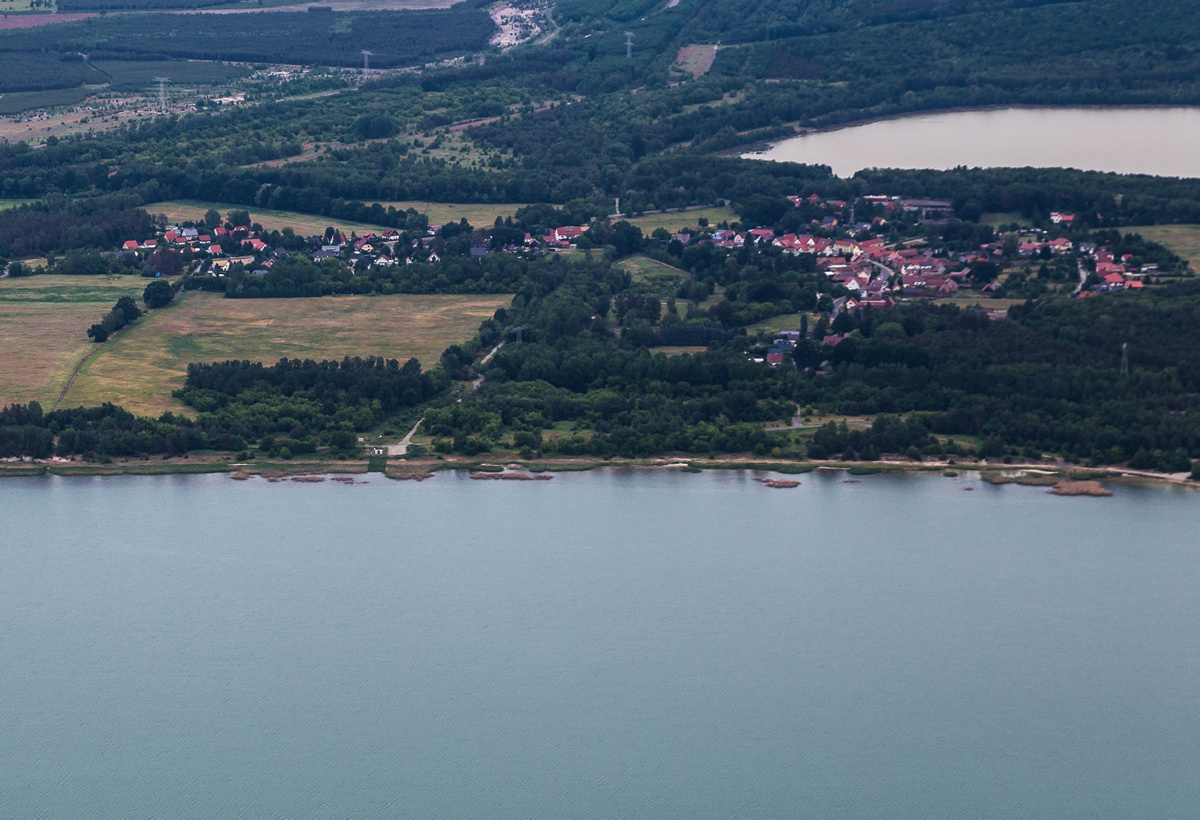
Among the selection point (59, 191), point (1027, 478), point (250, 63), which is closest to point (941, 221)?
point (1027, 478)

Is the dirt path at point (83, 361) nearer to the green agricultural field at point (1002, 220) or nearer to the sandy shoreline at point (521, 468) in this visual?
the sandy shoreline at point (521, 468)

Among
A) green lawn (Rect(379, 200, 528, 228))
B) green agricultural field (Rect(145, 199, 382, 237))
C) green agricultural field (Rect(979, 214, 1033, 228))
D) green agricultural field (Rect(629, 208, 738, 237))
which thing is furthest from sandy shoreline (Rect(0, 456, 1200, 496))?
green lawn (Rect(379, 200, 528, 228))

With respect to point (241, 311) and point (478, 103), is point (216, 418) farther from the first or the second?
point (478, 103)

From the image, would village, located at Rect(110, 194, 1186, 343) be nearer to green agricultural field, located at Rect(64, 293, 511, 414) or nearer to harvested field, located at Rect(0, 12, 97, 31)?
green agricultural field, located at Rect(64, 293, 511, 414)

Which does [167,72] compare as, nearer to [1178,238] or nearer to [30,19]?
[30,19]

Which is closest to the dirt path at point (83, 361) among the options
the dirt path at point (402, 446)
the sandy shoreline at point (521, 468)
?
the sandy shoreline at point (521, 468)

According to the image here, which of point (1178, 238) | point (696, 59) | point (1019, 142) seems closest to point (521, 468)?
point (1178, 238)

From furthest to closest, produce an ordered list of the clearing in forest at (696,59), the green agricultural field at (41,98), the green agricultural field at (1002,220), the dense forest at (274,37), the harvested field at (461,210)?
the dense forest at (274,37) → the clearing in forest at (696,59) → the green agricultural field at (41,98) → the harvested field at (461,210) → the green agricultural field at (1002,220)
